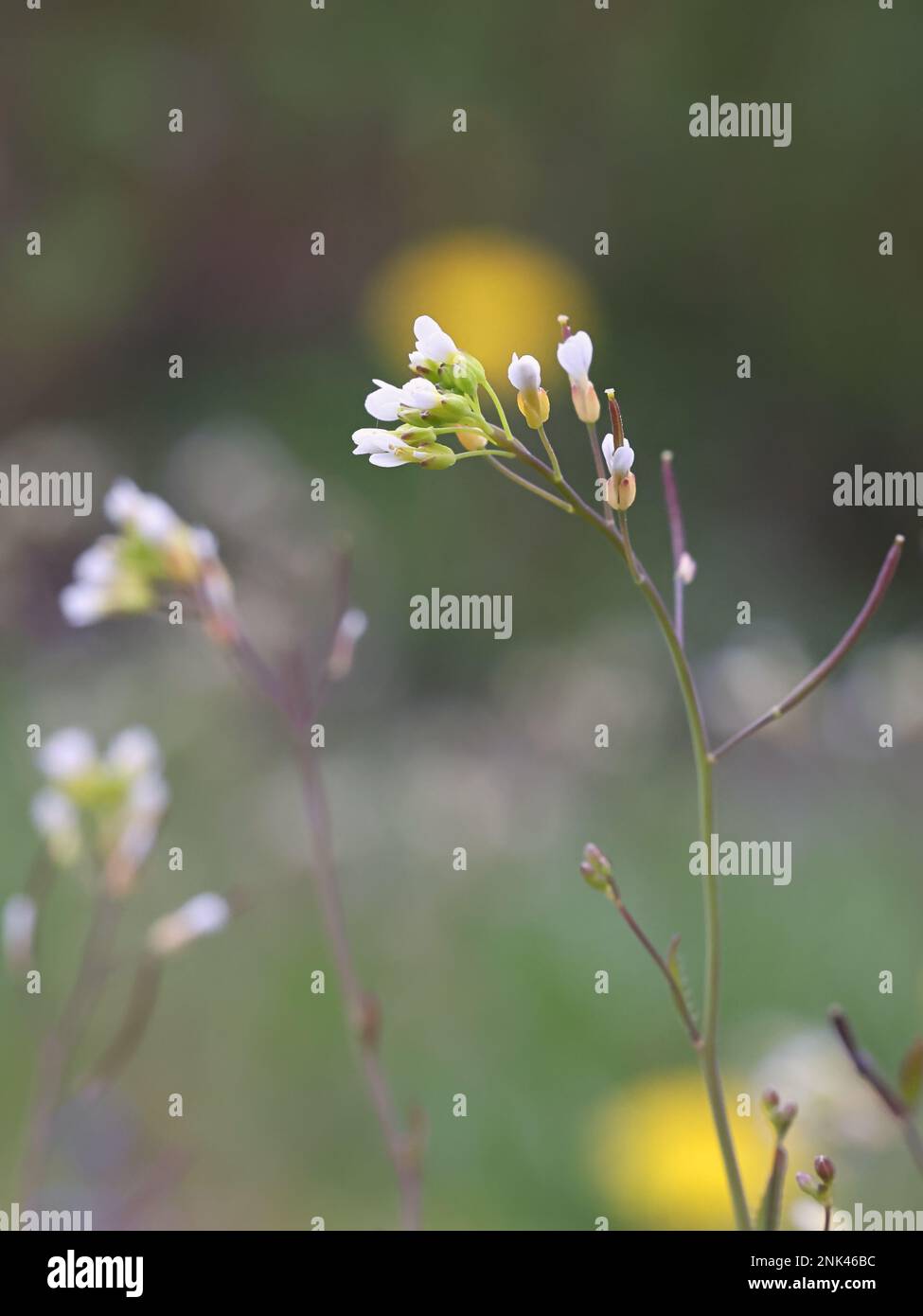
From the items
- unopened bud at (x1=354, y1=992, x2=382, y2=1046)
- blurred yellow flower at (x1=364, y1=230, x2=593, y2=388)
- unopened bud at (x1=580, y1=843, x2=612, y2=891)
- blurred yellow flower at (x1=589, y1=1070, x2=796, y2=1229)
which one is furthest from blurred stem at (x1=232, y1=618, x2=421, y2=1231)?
blurred yellow flower at (x1=364, y1=230, x2=593, y2=388)

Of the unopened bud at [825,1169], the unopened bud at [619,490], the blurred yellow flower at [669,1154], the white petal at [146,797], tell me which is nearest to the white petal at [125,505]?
the white petal at [146,797]

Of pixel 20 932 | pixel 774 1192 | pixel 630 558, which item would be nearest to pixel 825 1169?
pixel 774 1192

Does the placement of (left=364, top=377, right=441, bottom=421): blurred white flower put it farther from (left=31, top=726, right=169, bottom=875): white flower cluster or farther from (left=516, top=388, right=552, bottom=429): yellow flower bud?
(left=31, top=726, right=169, bottom=875): white flower cluster

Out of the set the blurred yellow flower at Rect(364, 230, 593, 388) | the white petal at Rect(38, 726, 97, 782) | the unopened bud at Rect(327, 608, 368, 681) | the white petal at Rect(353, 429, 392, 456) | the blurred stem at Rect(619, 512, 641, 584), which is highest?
the blurred yellow flower at Rect(364, 230, 593, 388)

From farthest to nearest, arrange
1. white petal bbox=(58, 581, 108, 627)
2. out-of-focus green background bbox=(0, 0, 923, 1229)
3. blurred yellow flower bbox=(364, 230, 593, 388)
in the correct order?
1. blurred yellow flower bbox=(364, 230, 593, 388)
2. out-of-focus green background bbox=(0, 0, 923, 1229)
3. white petal bbox=(58, 581, 108, 627)

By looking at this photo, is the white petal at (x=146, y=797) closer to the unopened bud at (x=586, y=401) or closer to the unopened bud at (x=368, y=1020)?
the unopened bud at (x=368, y=1020)

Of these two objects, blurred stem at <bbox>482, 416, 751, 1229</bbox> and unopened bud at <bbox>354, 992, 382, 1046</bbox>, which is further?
unopened bud at <bbox>354, 992, 382, 1046</bbox>
